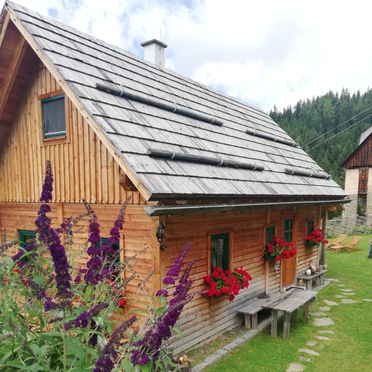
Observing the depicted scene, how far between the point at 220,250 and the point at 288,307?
1.90m

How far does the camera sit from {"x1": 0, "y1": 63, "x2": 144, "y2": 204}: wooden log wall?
19.5 feet

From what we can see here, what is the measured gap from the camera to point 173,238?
5672mm

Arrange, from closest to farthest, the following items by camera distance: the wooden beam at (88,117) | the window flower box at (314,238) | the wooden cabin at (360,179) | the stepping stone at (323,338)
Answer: the wooden beam at (88,117) < the stepping stone at (323,338) < the window flower box at (314,238) < the wooden cabin at (360,179)

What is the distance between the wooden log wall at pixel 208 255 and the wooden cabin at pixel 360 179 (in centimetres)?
2689

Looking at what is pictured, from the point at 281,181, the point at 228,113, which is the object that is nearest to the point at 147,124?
the point at 281,181

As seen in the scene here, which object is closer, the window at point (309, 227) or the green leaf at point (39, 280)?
the green leaf at point (39, 280)

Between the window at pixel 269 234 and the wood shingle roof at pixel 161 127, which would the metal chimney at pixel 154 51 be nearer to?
the wood shingle roof at pixel 161 127

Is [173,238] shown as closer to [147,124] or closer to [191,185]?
[191,185]

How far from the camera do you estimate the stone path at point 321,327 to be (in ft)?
19.6

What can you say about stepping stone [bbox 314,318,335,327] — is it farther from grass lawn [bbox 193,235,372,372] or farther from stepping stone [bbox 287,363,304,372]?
stepping stone [bbox 287,363,304,372]

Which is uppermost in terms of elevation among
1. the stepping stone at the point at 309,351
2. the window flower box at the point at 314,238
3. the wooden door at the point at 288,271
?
the window flower box at the point at 314,238

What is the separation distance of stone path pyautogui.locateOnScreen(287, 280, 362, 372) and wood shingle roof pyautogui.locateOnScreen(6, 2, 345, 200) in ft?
10.3

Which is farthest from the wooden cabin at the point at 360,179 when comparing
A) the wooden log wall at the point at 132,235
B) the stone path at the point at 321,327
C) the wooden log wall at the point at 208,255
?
the wooden log wall at the point at 132,235

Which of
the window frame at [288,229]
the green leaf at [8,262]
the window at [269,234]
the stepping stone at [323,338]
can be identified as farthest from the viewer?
the window frame at [288,229]
